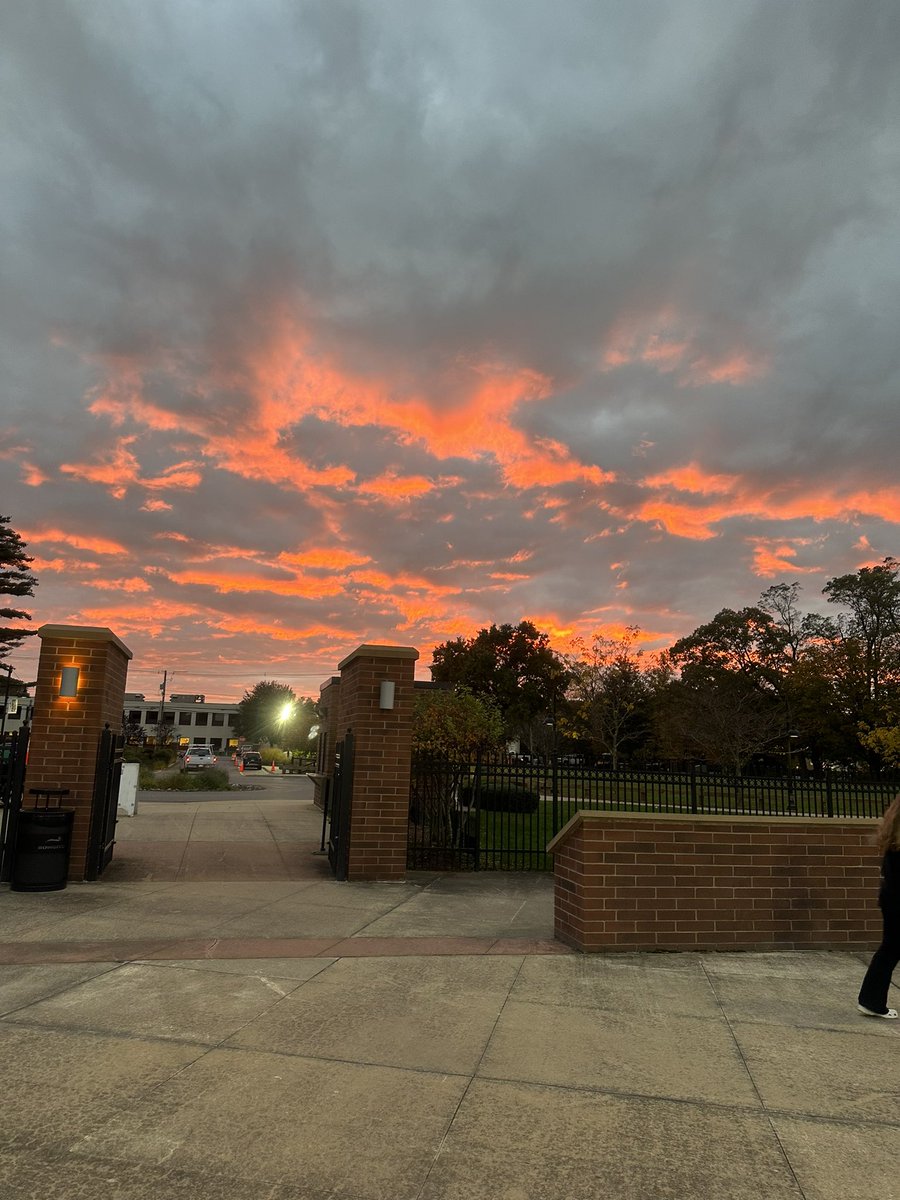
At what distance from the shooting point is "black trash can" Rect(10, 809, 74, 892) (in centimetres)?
912

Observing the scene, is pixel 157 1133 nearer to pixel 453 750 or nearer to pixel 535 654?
pixel 453 750

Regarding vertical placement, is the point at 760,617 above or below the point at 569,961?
above

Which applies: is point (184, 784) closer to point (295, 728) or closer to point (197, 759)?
point (197, 759)

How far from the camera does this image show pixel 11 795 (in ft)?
31.2

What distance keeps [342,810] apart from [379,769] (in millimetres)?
827

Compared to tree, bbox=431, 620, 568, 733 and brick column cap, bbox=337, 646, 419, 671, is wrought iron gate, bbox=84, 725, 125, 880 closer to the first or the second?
brick column cap, bbox=337, 646, 419, 671

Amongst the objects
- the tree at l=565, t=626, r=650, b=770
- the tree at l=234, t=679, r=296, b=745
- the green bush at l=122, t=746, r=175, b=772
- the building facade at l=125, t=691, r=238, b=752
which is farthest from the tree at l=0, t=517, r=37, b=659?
the building facade at l=125, t=691, r=238, b=752

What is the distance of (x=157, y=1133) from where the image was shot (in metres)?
3.34

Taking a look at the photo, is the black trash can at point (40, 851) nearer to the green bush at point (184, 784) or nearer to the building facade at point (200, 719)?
the green bush at point (184, 784)

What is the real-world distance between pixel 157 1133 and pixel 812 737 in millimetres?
54823

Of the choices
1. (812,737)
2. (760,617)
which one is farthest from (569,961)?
(760,617)

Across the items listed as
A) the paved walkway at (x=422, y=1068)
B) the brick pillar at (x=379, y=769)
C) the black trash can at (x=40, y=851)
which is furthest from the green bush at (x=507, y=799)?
the paved walkway at (x=422, y=1068)

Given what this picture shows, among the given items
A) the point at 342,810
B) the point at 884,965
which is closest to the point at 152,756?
the point at 342,810

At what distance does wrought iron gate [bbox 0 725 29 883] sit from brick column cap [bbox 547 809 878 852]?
6.52 m
